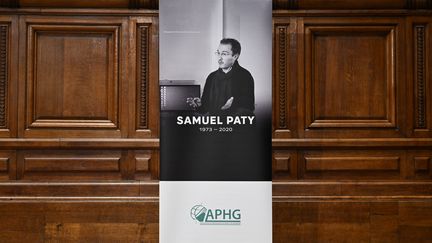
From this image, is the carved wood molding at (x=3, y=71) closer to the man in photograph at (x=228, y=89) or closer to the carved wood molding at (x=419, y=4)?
the man in photograph at (x=228, y=89)

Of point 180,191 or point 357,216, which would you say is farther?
point 357,216

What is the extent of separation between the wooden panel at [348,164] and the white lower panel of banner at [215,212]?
1.86 ft

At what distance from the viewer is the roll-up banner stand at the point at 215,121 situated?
8.96ft

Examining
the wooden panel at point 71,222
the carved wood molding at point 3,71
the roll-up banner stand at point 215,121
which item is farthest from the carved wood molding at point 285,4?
the carved wood molding at point 3,71

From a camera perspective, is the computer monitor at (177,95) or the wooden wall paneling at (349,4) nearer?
the computer monitor at (177,95)

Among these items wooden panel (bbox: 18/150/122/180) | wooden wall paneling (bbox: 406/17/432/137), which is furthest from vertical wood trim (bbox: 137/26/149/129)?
wooden wall paneling (bbox: 406/17/432/137)

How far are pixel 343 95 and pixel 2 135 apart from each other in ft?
7.64

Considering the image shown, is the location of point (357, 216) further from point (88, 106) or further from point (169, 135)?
A: point (88, 106)

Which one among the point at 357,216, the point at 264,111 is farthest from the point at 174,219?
the point at 357,216

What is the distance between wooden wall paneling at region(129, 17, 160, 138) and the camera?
3.16 meters

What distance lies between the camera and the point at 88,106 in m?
3.17

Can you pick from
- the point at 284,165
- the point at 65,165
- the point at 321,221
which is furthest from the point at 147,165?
the point at 321,221

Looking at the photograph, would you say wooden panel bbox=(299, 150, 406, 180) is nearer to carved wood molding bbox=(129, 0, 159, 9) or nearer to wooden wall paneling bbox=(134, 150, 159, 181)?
wooden wall paneling bbox=(134, 150, 159, 181)

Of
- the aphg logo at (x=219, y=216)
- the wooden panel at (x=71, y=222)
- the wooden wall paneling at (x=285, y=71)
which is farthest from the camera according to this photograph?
the wooden wall paneling at (x=285, y=71)
